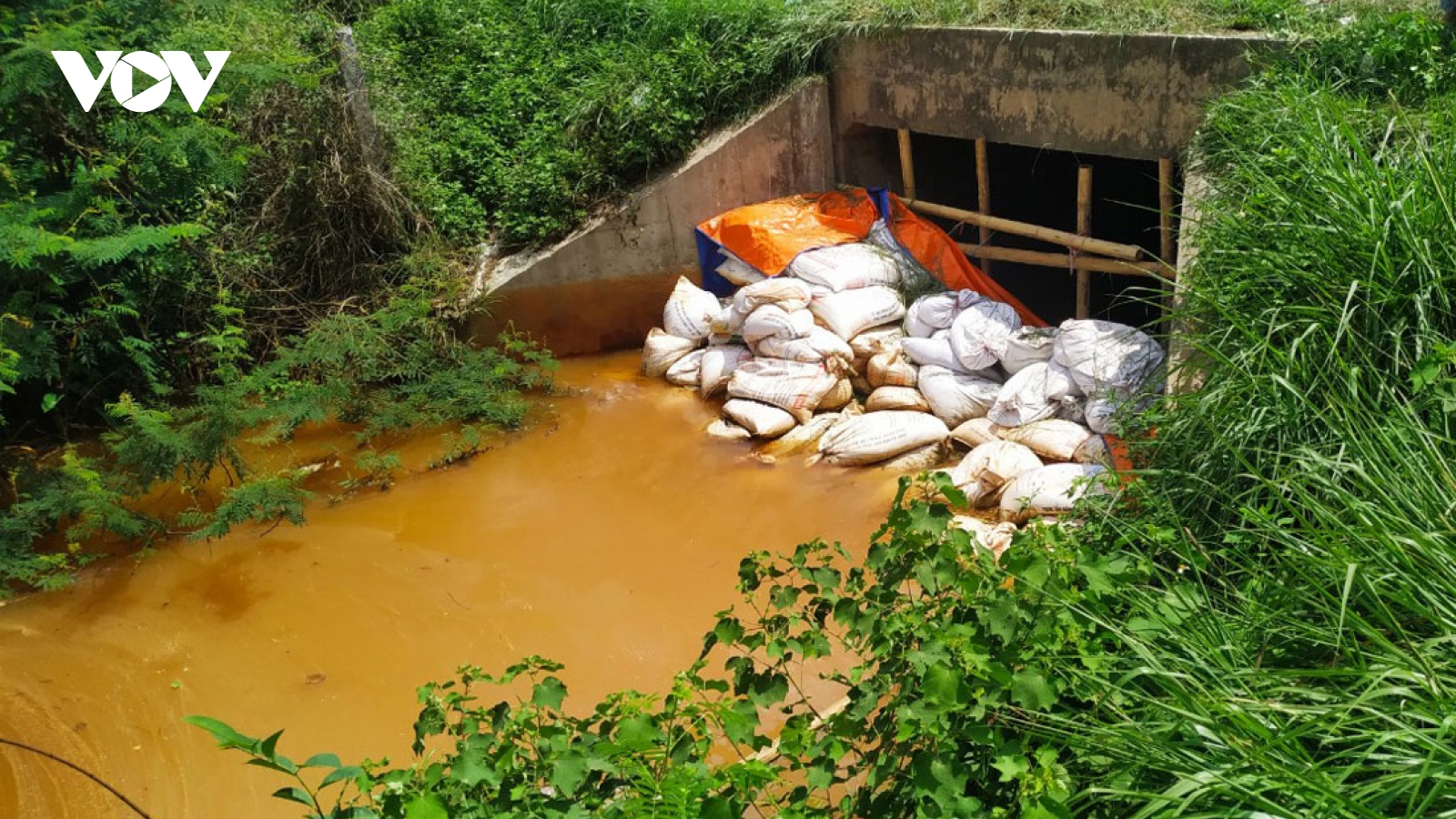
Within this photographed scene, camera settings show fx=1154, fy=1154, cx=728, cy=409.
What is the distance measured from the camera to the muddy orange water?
4.33 m

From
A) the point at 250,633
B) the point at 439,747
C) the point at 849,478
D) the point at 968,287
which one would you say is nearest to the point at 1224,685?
the point at 439,747

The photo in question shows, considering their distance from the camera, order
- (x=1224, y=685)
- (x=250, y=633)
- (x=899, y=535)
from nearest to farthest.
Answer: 1. (x=1224, y=685)
2. (x=899, y=535)
3. (x=250, y=633)

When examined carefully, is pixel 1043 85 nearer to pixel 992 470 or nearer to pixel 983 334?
pixel 983 334

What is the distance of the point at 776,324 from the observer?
675 centimetres

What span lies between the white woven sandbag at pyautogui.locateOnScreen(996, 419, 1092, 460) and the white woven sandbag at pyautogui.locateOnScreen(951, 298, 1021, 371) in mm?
681

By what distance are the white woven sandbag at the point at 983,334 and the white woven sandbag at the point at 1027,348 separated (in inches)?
1.8

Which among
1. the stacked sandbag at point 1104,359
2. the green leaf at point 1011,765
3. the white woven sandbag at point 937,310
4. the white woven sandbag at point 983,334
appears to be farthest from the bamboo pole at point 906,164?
the green leaf at point 1011,765

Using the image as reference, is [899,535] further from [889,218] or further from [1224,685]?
[889,218]

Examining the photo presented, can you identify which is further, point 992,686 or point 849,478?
point 849,478

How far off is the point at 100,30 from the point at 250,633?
11.8 ft

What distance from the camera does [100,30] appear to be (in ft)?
20.8

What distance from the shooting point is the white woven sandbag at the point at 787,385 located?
21.1ft

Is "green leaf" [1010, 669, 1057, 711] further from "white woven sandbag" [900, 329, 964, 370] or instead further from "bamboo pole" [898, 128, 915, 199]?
"bamboo pole" [898, 128, 915, 199]

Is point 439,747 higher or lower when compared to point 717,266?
lower
